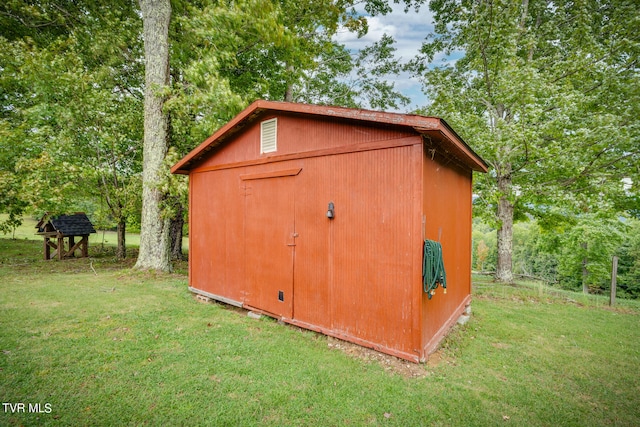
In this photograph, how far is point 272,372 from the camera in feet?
11.2

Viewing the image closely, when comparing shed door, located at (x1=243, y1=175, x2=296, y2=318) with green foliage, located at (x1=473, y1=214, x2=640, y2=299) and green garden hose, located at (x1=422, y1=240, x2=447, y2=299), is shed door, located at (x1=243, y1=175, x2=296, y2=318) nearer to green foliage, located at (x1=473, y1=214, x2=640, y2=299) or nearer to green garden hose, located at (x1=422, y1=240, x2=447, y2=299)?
green garden hose, located at (x1=422, y1=240, x2=447, y2=299)

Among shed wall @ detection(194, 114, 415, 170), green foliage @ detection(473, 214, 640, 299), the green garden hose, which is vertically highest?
shed wall @ detection(194, 114, 415, 170)

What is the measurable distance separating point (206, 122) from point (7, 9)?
8.02 m

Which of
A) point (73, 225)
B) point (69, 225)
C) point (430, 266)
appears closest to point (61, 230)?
point (69, 225)

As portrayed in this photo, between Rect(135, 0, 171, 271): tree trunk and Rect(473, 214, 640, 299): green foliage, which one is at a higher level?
Rect(135, 0, 171, 271): tree trunk

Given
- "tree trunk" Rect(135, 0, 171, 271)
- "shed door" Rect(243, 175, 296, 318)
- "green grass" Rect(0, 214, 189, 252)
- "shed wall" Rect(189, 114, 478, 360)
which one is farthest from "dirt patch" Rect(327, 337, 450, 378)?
"green grass" Rect(0, 214, 189, 252)

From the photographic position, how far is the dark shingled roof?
10.7m

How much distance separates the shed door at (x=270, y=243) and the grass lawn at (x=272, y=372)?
0.46 meters

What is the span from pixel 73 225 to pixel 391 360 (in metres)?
12.5

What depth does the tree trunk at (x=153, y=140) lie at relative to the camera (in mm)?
8258

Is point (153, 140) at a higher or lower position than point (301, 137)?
higher

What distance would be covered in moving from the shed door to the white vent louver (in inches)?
19.6

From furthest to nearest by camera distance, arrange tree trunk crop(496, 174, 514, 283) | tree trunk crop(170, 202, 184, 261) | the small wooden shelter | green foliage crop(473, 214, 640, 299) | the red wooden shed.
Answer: green foliage crop(473, 214, 640, 299) → tree trunk crop(170, 202, 184, 261) → the small wooden shelter → tree trunk crop(496, 174, 514, 283) → the red wooden shed

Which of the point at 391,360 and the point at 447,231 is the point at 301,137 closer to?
the point at 447,231
